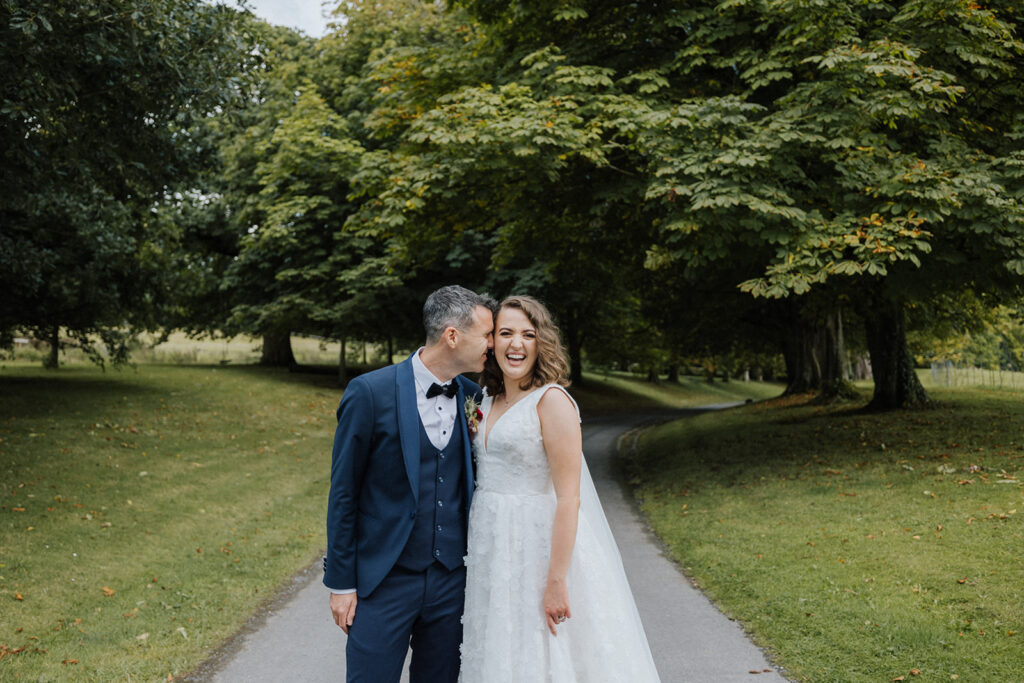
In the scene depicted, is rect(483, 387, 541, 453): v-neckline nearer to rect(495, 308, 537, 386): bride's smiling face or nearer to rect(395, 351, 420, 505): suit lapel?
rect(495, 308, 537, 386): bride's smiling face

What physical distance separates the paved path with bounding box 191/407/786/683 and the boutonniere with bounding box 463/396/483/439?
8.29ft

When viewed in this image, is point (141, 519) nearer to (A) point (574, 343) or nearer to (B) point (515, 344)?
(B) point (515, 344)

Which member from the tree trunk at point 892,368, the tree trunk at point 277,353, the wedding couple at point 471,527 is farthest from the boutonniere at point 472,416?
the tree trunk at point 277,353

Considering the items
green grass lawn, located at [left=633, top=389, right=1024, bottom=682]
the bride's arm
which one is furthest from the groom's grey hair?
green grass lawn, located at [left=633, top=389, right=1024, bottom=682]

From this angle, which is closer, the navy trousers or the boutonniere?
the navy trousers

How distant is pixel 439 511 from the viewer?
10.0ft

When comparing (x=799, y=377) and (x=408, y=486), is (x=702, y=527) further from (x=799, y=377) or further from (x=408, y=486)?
(x=799, y=377)

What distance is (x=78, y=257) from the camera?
49.0 feet

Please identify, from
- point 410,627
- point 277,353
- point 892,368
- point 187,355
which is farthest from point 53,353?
point 410,627

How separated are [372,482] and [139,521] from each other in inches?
293

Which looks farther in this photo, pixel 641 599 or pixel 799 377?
pixel 799 377

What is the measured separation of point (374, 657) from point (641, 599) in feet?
13.6

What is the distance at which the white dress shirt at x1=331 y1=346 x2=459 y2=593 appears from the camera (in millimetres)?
3066

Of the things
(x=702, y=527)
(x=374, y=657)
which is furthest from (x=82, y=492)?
(x=374, y=657)
